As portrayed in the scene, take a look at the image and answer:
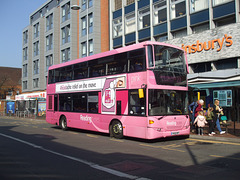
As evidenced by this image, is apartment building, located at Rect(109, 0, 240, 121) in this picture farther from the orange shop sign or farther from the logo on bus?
the logo on bus

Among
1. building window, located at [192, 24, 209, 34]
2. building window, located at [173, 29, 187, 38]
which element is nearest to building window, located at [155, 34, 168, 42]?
building window, located at [173, 29, 187, 38]

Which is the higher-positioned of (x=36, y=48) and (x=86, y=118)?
(x=36, y=48)

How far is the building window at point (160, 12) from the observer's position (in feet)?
81.6

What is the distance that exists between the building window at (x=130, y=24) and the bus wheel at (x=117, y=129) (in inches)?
710

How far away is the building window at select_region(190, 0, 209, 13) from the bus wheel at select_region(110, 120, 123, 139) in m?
14.3

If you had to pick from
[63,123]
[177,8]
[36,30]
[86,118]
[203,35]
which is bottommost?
[63,123]

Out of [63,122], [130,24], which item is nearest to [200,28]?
[130,24]

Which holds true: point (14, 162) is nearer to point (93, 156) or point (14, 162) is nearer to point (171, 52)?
point (93, 156)

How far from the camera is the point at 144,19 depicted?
1069 inches

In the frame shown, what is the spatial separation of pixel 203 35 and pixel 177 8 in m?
4.45

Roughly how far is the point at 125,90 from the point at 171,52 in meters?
2.66

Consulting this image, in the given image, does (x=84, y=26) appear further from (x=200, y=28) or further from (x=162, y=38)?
(x=200, y=28)

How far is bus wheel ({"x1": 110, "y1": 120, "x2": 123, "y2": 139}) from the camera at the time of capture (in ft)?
39.1

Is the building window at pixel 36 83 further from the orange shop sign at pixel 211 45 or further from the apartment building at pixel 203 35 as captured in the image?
the orange shop sign at pixel 211 45
